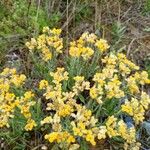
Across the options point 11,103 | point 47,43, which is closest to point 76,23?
point 47,43

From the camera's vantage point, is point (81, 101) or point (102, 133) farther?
point (81, 101)

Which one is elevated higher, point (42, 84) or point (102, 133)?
point (42, 84)

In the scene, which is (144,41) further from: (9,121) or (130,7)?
(9,121)

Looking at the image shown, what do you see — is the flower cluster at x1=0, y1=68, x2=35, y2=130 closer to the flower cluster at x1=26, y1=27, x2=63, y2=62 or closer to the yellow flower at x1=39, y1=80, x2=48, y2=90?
the yellow flower at x1=39, y1=80, x2=48, y2=90

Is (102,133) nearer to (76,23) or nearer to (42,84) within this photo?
(42,84)

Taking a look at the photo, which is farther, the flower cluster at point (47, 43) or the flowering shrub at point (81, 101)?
the flower cluster at point (47, 43)

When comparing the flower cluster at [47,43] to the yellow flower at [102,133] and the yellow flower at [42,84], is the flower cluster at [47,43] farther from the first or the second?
the yellow flower at [102,133]

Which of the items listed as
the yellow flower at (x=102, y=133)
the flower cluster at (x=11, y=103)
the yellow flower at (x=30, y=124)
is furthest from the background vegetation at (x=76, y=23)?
the yellow flower at (x=102, y=133)

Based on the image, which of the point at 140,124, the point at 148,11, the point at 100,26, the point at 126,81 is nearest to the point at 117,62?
the point at 126,81
